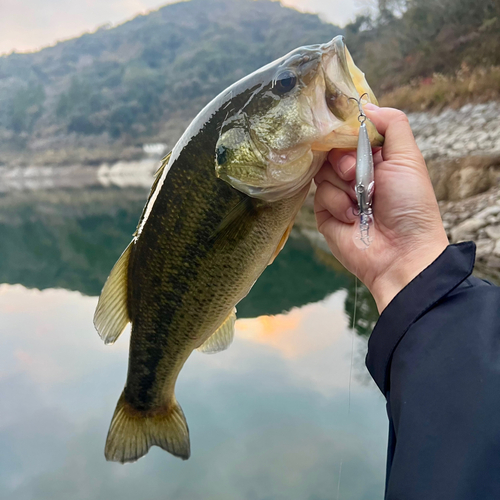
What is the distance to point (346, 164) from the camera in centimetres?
134

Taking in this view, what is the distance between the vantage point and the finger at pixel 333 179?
145 cm

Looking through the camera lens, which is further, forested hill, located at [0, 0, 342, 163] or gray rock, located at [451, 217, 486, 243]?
forested hill, located at [0, 0, 342, 163]

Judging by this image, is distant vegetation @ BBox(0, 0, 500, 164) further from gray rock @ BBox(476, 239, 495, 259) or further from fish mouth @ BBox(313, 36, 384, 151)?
fish mouth @ BBox(313, 36, 384, 151)

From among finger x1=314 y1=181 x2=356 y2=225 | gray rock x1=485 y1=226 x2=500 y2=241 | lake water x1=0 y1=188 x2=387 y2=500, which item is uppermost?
finger x1=314 y1=181 x2=356 y2=225

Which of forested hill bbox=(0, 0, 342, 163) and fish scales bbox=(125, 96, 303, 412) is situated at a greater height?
forested hill bbox=(0, 0, 342, 163)

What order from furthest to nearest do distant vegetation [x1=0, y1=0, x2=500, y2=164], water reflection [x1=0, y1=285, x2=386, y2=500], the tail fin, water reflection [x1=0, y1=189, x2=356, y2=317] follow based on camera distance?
distant vegetation [x1=0, y1=0, x2=500, y2=164]
water reflection [x1=0, y1=189, x2=356, y2=317]
water reflection [x1=0, y1=285, x2=386, y2=500]
the tail fin

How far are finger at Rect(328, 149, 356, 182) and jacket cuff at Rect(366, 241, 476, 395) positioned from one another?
1.36 ft

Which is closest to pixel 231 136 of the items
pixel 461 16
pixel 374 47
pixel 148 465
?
pixel 148 465

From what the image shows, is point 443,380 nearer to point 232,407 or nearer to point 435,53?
point 232,407

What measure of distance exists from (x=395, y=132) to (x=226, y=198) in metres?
0.67

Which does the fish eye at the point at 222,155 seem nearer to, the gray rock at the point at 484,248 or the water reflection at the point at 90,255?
the water reflection at the point at 90,255

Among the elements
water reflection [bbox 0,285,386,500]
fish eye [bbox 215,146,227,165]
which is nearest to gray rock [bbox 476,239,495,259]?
water reflection [bbox 0,285,386,500]

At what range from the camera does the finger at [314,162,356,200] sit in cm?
145

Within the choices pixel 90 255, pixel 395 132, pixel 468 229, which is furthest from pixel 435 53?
pixel 395 132
